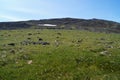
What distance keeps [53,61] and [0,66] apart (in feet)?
15.5

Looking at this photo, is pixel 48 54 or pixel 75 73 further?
pixel 48 54

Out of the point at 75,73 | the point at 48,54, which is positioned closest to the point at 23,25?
the point at 48,54

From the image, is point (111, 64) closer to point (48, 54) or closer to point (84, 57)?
point (84, 57)

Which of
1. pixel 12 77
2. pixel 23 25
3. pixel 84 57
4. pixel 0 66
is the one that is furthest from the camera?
pixel 23 25

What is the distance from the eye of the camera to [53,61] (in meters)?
22.1

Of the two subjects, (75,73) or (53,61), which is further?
(53,61)

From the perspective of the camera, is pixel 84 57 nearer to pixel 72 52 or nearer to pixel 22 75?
pixel 72 52

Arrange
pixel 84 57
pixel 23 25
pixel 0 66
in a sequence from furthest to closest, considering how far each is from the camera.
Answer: pixel 23 25 < pixel 84 57 < pixel 0 66

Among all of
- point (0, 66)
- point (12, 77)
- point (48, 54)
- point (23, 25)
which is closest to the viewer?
point (12, 77)

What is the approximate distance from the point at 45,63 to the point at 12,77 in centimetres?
360

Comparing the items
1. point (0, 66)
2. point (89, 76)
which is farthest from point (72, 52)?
point (0, 66)

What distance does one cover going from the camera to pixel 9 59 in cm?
2303

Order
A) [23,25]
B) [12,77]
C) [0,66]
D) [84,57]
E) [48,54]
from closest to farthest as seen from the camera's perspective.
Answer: [12,77], [0,66], [84,57], [48,54], [23,25]

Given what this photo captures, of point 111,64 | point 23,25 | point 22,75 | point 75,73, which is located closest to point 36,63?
point 22,75
